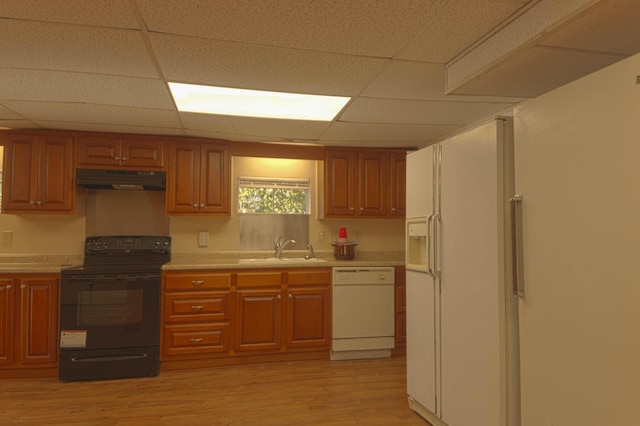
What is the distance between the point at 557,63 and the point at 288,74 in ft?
4.54

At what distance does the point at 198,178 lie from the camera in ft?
12.3

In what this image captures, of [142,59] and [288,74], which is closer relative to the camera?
[142,59]

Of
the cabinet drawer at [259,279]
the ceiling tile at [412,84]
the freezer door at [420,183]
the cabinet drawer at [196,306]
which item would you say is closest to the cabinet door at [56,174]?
the cabinet drawer at [196,306]

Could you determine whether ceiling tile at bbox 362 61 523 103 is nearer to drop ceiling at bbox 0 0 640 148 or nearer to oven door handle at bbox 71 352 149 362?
drop ceiling at bbox 0 0 640 148

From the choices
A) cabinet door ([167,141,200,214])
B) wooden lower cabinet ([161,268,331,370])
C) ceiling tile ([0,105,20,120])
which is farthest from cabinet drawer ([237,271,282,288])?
ceiling tile ([0,105,20,120])

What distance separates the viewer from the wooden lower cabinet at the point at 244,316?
3393 millimetres

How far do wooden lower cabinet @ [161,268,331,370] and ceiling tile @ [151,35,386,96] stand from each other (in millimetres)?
1821

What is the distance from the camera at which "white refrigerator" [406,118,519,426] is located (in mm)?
1847

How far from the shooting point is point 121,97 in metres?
2.59

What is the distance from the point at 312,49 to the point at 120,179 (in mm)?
2382

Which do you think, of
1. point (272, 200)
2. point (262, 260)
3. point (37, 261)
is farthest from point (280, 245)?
point (37, 261)

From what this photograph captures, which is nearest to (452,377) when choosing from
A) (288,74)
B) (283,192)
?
(288,74)

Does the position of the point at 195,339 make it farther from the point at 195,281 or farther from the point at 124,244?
the point at 124,244

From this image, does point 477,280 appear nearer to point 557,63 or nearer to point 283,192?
point 557,63
